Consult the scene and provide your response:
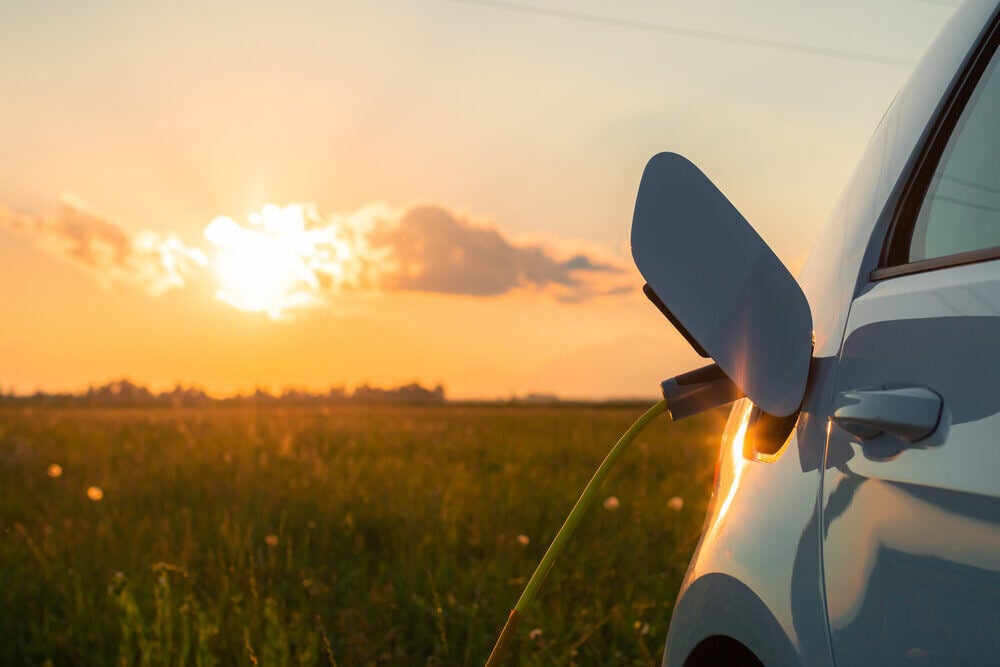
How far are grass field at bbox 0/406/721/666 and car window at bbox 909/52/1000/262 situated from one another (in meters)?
2.42

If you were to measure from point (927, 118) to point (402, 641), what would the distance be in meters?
3.07

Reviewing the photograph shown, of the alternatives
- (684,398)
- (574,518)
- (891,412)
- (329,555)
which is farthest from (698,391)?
(329,555)

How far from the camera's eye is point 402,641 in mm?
3932

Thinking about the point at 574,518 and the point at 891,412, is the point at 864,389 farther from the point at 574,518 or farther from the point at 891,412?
the point at 574,518

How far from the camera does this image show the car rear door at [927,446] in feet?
3.34

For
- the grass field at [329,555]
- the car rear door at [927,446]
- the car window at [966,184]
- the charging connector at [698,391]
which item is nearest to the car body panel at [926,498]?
the car rear door at [927,446]

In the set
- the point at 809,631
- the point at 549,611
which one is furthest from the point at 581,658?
the point at 809,631

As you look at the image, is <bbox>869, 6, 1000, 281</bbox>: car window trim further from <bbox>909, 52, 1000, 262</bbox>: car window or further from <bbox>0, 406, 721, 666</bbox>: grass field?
<bbox>0, 406, 721, 666</bbox>: grass field

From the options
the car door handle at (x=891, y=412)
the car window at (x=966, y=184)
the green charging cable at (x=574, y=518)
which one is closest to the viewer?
the car door handle at (x=891, y=412)

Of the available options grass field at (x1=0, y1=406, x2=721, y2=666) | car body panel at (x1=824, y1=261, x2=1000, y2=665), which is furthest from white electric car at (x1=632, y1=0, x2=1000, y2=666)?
grass field at (x1=0, y1=406, x2=721, y2=666)

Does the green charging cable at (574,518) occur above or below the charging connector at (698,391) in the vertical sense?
below

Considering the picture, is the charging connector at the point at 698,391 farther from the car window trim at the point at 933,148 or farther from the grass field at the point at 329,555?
the grass field at the point at 329,555

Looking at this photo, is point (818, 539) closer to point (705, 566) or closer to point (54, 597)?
point (705, 566)

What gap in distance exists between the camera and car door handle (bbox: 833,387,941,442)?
3.65 ft
